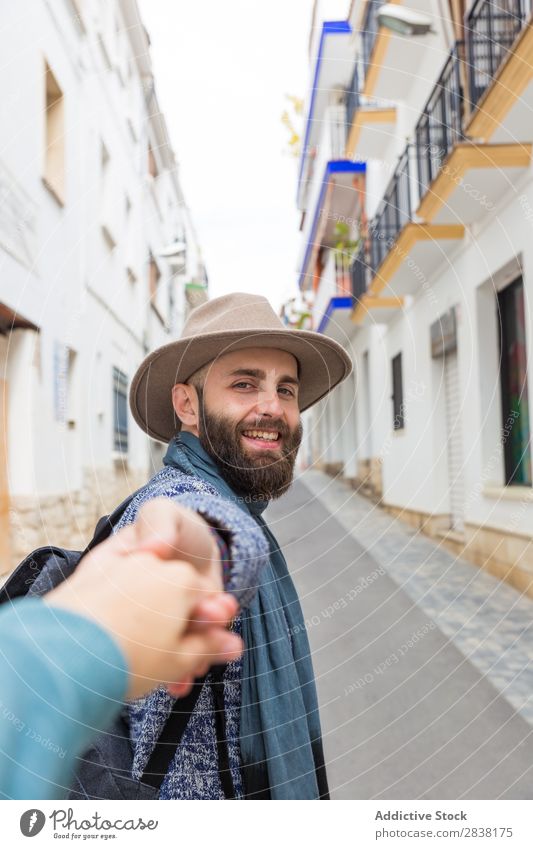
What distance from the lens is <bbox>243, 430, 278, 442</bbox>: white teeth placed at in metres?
0.97

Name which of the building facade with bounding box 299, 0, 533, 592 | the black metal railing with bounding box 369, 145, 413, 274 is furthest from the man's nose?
the black metal railing with bounding box 369, 145, 413, 274

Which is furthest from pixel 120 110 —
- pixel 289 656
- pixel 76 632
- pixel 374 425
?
pixel 374 425

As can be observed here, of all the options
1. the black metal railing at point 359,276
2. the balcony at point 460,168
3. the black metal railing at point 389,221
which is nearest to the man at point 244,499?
the balcony at point 460,168

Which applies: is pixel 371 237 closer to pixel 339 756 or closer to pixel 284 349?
pixel 339 756

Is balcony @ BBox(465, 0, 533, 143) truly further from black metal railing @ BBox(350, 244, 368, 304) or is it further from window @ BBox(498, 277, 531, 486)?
black metal railing @ BBox(350, 244, 368, 304)

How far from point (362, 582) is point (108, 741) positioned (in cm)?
369

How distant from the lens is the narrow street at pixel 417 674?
2160 millimetres

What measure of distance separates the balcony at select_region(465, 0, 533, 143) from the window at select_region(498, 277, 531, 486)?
41.6 inches

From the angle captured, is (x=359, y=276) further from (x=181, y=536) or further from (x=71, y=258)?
(x=181, y=536)

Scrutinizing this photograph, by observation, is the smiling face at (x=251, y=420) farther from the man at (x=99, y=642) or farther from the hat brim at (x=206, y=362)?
the man at (x=99, y=642)

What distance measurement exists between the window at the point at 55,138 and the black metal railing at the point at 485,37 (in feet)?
8.06

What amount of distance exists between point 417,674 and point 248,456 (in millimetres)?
2516

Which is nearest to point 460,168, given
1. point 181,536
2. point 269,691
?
point 269,691
